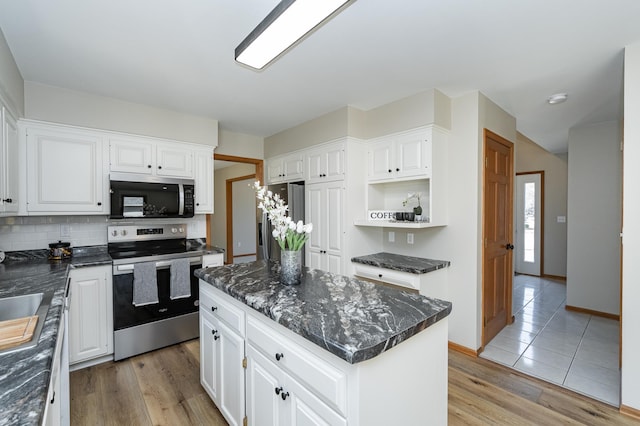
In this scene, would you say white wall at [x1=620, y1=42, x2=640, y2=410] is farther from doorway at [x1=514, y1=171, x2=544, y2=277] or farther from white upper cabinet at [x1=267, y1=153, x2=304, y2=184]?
doorway at [x1=514, y1=171, x2=544, y2=277]

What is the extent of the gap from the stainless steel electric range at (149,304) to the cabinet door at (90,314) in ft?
0.21

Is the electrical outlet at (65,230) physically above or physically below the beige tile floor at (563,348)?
above

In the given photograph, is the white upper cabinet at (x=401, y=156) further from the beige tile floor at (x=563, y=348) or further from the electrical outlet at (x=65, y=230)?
the electrical outlet at (x=65, y=230)

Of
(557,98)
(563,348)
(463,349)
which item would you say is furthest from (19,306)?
(557,98)

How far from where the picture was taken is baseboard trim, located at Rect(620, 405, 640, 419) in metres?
2.02

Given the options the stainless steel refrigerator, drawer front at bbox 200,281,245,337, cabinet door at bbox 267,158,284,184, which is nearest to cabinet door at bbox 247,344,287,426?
drawer front at bbox 200,281,245,337

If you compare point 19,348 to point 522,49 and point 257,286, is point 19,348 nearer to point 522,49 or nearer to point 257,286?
point 257,286

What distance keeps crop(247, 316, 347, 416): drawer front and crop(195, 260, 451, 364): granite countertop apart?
0.11 meters

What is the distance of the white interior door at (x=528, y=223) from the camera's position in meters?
5.97

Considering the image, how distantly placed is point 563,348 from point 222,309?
3346 millimetres

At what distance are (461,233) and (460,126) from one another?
1.07 metres

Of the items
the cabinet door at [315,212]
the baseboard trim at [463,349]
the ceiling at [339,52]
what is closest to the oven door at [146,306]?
the cabinet door at [315,212]

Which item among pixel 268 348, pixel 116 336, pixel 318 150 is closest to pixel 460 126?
pixel 318 150

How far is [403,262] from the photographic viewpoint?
3.05m
